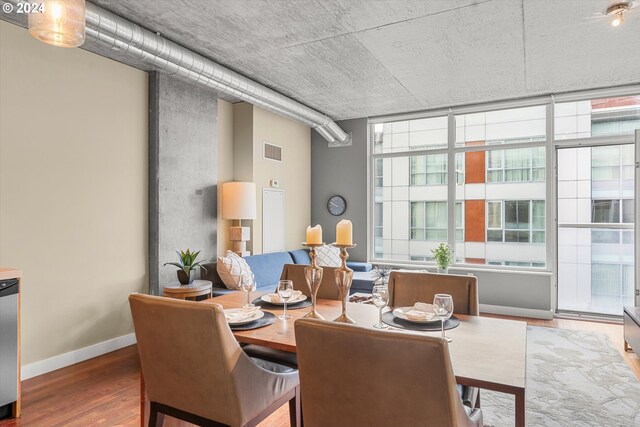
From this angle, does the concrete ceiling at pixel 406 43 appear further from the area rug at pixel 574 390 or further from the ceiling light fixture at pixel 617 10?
the area rug at pixel 574 390

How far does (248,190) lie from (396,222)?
8.33 ft

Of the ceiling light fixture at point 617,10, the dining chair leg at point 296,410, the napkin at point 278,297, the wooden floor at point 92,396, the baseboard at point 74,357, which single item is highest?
the ceiling light fixture at point 617,10

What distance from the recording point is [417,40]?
11.2 ft

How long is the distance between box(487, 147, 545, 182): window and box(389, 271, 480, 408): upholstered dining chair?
357cm

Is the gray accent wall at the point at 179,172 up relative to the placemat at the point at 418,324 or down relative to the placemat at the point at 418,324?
up

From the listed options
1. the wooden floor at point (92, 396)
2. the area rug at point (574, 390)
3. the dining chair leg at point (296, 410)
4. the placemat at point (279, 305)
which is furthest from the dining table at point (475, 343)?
the area rug at point (574, 390)

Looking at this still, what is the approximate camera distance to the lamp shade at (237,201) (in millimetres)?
4438

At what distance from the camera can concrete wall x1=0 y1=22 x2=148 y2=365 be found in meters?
2.91

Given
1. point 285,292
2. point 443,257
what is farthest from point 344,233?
point 443,257

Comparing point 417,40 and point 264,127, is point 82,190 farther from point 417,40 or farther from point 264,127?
point 417,40

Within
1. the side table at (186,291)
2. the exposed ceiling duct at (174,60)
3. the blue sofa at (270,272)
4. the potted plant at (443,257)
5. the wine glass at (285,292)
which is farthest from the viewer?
the potted plant at (443,257)

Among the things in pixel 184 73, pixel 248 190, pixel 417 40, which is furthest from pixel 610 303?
pixel 184 73

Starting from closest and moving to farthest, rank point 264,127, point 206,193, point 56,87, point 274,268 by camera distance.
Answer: point 56,87 → point 206,193 → point 274,268 → point 264,127

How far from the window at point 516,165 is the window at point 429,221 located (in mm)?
795
